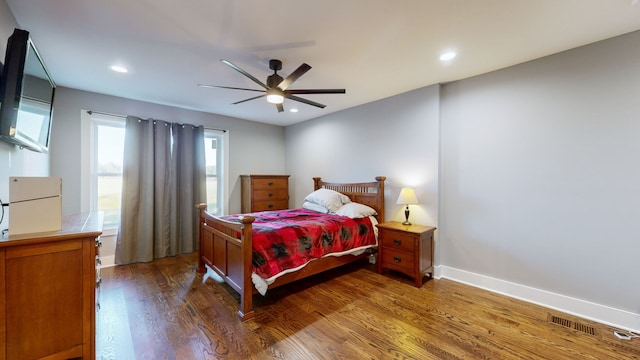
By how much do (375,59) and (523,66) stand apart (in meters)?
1.60

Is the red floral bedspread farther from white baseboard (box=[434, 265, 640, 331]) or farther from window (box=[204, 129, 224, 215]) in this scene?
window (box=[204, 129, 224, 215])

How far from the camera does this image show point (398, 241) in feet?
10.1

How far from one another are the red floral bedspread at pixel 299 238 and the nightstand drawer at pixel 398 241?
31 cm

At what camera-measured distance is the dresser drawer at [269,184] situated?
4.62 m

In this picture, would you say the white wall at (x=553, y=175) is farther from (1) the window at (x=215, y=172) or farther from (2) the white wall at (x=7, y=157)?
(2) the white wall at (x=7, y=157)

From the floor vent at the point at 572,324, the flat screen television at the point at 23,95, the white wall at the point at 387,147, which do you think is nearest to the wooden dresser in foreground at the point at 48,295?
the flat screen television at the point at 23,95

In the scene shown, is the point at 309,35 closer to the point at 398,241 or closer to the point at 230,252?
the point at 230,252

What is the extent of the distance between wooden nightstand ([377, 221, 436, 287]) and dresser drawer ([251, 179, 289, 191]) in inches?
95.1

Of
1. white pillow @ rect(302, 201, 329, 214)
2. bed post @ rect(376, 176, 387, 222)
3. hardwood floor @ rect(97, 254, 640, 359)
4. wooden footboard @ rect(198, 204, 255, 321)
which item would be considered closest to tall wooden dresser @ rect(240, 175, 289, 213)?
white pillow @ rect(302, 201, 329, 214)

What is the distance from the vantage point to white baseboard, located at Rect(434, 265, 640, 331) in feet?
6.97

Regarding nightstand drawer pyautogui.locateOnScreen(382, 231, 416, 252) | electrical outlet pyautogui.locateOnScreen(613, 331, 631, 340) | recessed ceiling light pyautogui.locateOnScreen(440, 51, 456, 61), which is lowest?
electrical outlet pyautogui.locateOnScreen(613, 331, 631, 340)

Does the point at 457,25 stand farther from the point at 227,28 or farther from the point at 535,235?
the point at 535,235

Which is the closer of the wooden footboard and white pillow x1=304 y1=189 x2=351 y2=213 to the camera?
the wooden footboard

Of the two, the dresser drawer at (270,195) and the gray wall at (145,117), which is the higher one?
the gray wall at (145,117)
